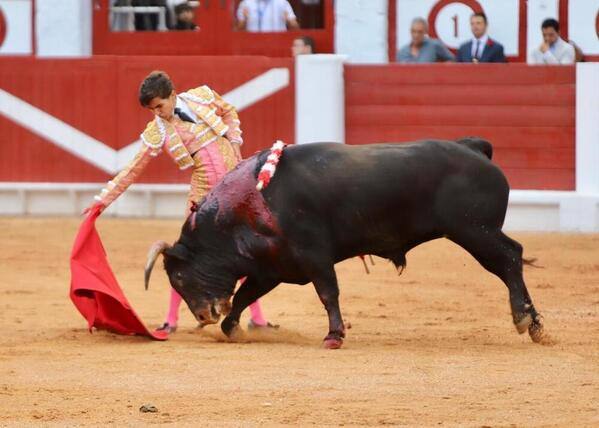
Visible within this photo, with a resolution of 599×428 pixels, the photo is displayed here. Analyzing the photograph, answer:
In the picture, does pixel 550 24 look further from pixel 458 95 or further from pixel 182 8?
pixel 182 8

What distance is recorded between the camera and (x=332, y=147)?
7.34 m

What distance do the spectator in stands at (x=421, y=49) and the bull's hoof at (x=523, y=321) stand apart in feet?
19.5

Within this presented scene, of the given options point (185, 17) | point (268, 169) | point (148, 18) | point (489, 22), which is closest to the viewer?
point (268, 169)

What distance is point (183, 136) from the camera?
762cm

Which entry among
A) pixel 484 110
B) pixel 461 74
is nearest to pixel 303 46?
pixel 461 74

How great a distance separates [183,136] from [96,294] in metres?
0.86

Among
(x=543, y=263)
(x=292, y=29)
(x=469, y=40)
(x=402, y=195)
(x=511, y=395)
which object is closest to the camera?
(x=511, y=395)

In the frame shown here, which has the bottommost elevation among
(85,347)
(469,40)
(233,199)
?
(85,347)

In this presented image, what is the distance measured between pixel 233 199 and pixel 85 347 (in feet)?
3.15

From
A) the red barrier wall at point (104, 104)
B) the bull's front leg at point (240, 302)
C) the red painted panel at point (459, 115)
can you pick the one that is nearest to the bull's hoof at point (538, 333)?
the bull's front leg at point (240, 302)

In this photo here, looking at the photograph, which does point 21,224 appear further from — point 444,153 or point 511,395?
point 511,395

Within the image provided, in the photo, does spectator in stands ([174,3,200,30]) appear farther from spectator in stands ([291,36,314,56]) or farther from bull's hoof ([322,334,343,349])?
bull's hoof ([322,334,343,349])

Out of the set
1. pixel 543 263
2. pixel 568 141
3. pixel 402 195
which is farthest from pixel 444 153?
pixel 568 141

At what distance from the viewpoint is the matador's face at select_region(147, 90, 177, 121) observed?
7461 mm
